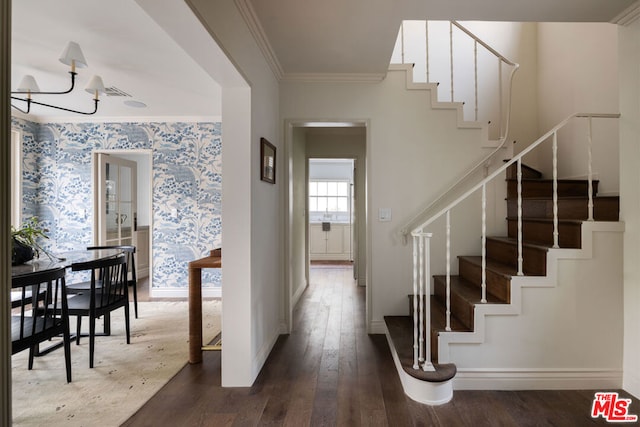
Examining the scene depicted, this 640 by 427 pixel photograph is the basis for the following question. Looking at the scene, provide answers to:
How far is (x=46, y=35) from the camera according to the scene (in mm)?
2297

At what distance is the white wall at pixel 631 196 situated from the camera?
6.61ft

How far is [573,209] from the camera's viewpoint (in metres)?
2.41

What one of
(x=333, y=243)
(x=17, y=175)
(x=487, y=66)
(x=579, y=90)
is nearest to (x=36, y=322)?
(x=17, y=175)

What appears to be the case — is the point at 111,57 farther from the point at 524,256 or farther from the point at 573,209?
the point at 573,209

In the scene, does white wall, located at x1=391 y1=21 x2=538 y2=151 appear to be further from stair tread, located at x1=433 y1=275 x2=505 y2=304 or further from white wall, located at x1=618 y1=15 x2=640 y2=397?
stair tread, located at x1=433 y1=275 x2=505 y2=304

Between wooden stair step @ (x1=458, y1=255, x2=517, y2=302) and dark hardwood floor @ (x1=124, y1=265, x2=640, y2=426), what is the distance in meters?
0.66

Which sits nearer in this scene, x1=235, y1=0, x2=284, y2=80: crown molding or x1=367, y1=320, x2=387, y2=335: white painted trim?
x1=235, y1=0, x2=284, y2=80: crown molding

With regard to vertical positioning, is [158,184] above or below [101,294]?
above

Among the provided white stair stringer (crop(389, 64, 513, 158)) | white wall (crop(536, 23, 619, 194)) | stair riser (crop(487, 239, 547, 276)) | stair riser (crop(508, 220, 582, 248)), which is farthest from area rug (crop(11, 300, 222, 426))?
white wall (crop(536, 23, 619, 194))

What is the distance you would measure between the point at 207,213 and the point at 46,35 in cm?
246

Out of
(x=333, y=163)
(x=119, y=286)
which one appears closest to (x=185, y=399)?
(x=119, y=286)

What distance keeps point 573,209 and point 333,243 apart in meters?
5.59

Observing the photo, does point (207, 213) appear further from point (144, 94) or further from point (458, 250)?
point (458, 250)

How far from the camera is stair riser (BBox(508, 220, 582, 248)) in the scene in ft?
6.95
